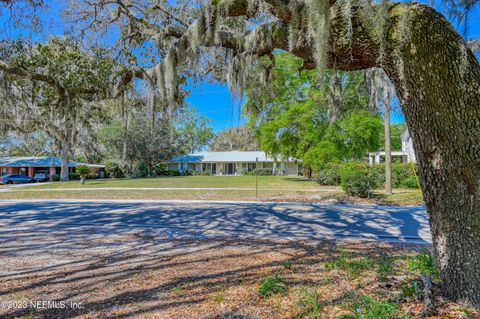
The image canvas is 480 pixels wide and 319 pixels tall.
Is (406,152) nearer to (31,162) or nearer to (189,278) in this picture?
(189,278)

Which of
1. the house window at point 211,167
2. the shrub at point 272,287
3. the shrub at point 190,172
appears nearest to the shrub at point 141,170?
the shrub at point 190,172

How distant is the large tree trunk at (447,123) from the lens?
215 cm

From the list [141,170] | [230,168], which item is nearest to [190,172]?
[230,168]

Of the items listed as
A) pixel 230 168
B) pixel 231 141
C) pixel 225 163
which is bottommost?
pixel 230 168

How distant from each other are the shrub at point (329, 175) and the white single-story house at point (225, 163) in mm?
20958

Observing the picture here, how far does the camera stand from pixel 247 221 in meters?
7.25

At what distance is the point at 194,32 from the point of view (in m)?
3.79

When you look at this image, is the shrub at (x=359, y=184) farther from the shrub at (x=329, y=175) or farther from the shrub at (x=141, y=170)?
the shrub at (x=141, y=170)

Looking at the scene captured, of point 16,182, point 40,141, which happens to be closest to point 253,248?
point 16,182

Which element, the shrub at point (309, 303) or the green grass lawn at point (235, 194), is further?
the green grass lawn at point (235, 194)

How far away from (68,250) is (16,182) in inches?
1237

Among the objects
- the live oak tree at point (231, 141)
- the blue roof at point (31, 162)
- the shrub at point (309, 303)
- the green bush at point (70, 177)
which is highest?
the live oak tree at point (231, 141)

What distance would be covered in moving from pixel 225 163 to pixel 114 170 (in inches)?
598

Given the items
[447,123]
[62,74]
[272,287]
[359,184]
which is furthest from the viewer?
[359,184]
